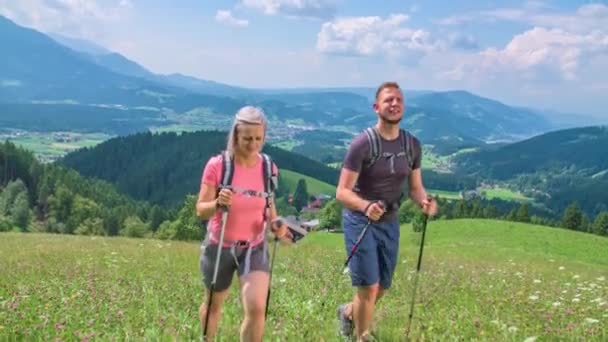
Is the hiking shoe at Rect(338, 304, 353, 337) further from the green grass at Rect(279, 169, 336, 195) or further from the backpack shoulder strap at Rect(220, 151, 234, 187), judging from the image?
the green grass at Rect(279, 169, 336, 195)

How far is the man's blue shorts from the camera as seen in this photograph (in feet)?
21.4

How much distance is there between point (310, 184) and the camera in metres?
185

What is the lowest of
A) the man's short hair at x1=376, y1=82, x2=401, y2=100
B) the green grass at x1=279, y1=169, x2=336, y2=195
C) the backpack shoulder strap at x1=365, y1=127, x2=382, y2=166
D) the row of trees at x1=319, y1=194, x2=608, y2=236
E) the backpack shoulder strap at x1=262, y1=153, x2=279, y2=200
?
the green grass at x1=279, y1=169, x2=336, y2=195

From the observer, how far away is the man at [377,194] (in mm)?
6359

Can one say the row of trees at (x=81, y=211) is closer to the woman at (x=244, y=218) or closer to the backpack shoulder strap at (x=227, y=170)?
the woman at (x=244, y=218)

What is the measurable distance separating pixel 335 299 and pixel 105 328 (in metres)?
4.04

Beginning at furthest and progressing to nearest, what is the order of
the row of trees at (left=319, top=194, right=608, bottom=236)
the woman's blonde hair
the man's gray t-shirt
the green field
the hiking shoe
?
the row of trees at (left=319, top=194, right=608, bottom=236) → the hiking shoe → the green field → the man's gray t-shirt → the woman's blonde hair

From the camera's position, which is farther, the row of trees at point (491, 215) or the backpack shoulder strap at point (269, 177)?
the row of trees at point (491, 215)

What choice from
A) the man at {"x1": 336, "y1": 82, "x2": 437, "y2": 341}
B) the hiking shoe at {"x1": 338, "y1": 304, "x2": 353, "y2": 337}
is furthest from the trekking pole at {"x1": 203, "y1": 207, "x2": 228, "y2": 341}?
the hiking shoe at {"x1": 338, "y1": 304, "x2": 353, "y2": 337}

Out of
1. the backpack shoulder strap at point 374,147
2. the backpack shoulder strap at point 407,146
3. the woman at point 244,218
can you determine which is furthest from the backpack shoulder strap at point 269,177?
the backpack shoulder strap at point 407,146

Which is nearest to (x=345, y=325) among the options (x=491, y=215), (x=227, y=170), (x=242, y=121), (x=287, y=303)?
(x=287, y=303)

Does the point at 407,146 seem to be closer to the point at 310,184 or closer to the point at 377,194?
the point at 377,194

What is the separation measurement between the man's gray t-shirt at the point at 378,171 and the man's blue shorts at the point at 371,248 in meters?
0.30

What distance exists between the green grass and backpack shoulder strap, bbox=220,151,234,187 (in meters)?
167
